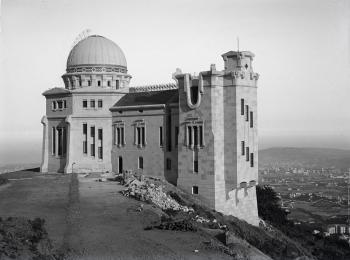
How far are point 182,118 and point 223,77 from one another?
605 cm

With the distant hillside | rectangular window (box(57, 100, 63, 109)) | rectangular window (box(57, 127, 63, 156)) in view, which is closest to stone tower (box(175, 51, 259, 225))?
rectangular window (box(57, 127, 63, 156))

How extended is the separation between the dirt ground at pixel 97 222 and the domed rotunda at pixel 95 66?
16.5 meters

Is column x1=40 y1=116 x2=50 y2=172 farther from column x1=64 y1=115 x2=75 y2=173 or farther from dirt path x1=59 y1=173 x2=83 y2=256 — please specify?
dirt path x1=59 y1=173 x2=83 y2=256

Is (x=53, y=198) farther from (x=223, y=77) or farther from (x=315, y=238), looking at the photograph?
(x=315, y=238)

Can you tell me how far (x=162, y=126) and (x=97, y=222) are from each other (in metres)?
22.4

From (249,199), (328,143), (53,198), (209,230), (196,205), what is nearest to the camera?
(209,230)

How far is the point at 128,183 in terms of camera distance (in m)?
46.6

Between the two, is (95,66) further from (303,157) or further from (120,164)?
(303,157)

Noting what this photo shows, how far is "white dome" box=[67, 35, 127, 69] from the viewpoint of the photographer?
60125mm

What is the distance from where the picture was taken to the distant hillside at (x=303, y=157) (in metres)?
117

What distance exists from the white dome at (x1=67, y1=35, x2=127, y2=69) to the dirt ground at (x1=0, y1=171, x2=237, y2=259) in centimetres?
1860

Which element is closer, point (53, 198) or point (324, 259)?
point (53, 198)

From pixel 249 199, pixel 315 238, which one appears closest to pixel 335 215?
pixel 315 238

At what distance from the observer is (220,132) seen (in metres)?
46.2
